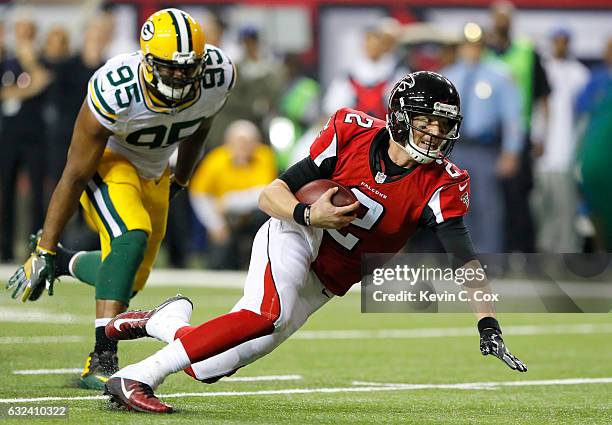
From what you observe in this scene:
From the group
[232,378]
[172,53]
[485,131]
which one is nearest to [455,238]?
[172,53]

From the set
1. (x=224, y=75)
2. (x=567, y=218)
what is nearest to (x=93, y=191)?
(x=224, y=75)

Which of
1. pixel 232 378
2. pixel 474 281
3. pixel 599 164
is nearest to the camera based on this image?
pixel 474 281

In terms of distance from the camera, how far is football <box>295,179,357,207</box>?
18.4ft

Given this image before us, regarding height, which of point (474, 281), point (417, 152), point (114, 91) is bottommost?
point (474, 281)

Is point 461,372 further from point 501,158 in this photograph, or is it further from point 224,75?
point 501,158

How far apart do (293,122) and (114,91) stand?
8030 millimetres

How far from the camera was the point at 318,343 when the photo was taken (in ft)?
28.5

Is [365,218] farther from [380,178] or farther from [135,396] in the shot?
[135,396]

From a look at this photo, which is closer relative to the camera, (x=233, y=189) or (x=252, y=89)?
(x=233, y=189)

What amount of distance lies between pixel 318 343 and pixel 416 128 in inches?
125

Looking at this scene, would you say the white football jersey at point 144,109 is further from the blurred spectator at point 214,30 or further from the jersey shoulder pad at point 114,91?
the blurred spectator at point 214,30

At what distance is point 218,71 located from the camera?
22.9 feet

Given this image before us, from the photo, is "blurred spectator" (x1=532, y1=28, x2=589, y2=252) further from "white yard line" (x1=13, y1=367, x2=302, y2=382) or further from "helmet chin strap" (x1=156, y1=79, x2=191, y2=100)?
"helmet chin strap" (x1=156, y1=79, x2=191, y2=100)

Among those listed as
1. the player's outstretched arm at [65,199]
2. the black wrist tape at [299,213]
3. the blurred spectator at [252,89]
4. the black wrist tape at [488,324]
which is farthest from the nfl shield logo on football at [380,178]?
the blurred spectator at [252,89]
